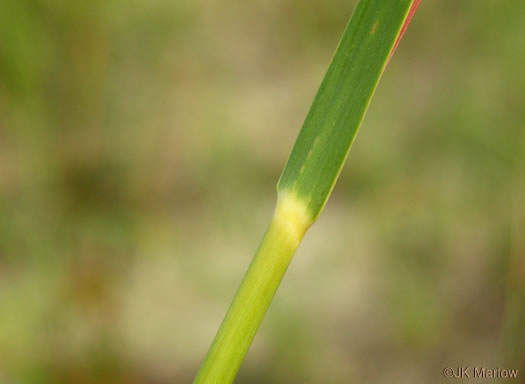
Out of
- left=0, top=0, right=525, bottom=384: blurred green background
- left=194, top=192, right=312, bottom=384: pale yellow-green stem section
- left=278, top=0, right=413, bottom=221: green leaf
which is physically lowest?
left=0, top=0, right=525, bottom=384: blurred green background

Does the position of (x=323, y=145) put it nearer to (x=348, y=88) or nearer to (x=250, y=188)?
(x=348, y=88)

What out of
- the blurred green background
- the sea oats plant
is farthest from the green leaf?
the blurred green background

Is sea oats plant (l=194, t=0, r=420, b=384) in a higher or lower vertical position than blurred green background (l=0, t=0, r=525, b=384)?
higher

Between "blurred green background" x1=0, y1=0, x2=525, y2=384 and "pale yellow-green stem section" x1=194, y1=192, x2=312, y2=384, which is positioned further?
"blurred green background" x1=0, y1=0, x2=525, y2=384

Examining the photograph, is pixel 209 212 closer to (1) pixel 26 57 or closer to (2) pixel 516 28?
(1) pixel 26 57

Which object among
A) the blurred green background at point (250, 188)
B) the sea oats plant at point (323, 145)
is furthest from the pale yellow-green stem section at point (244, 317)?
the blurred green background at point (250, 188)

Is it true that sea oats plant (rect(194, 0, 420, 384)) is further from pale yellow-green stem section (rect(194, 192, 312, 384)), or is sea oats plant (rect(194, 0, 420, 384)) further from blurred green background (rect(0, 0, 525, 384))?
blurred green background (rect(0, 0, 525, 384))
